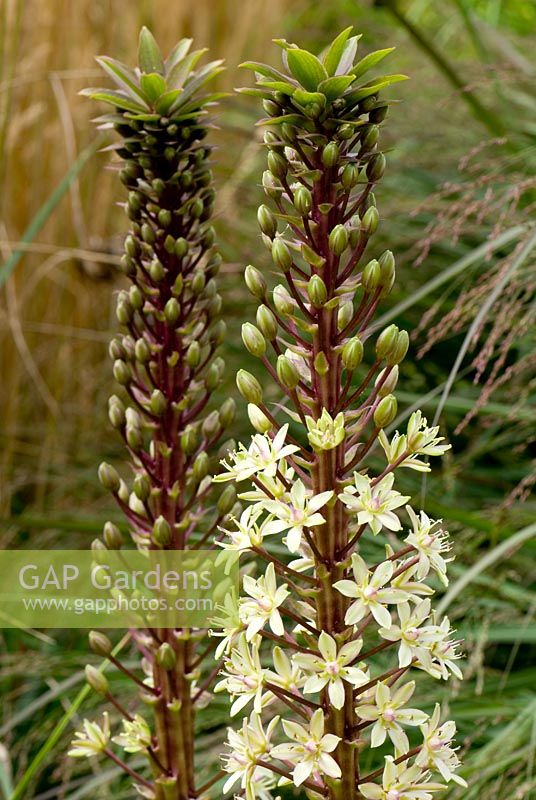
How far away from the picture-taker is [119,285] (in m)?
2.98

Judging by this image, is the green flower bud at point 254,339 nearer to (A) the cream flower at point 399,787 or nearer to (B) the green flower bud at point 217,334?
(B) the green flower bud at point 217,334

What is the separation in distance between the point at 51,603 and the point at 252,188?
146 cm

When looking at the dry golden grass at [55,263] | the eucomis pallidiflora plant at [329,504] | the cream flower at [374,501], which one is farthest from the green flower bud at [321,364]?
the dry golden grass at [55,263]

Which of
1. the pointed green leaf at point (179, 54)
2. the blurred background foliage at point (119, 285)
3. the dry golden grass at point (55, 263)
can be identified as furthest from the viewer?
the dry golden grass at point (55, 263)

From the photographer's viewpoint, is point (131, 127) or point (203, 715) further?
point (203, 715)

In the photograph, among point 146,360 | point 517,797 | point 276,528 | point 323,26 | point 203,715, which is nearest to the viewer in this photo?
point 276,528

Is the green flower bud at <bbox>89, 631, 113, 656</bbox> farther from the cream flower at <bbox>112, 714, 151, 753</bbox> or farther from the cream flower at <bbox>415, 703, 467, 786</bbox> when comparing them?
the cream flower at <bbox>415, 703, 467, 786</bbox>

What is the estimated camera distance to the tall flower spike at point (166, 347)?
1138mm

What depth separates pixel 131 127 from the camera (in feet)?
3.80

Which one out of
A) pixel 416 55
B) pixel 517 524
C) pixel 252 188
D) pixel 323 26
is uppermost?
pixel 323 26

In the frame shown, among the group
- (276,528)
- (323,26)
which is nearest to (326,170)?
(276,528)

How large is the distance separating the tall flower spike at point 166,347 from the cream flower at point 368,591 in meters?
0.29

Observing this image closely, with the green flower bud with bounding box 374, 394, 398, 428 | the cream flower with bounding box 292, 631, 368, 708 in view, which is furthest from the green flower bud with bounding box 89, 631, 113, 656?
the green flower bud with bounding box 374, 394, 398, 428

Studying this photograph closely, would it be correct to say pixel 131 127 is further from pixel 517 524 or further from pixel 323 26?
pixel 323 26
